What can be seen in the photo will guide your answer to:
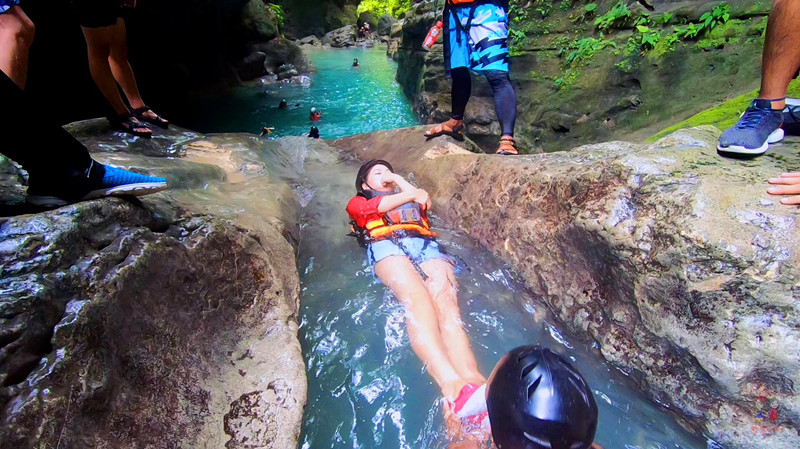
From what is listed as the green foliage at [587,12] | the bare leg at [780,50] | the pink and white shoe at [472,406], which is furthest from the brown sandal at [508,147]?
the green foliage at [587,12]

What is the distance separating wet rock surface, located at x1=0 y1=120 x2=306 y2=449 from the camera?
1440mm

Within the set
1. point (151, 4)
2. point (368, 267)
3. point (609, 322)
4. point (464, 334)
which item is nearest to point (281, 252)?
point (368, 267)

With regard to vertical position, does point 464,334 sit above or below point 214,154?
below

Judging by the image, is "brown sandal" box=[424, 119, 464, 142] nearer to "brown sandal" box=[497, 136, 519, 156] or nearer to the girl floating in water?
"brown sandal" box=[497, 136, 519, 156]

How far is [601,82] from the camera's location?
5.42 metres

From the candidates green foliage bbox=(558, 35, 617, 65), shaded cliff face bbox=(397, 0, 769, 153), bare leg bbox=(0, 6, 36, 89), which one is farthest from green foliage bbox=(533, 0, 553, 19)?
bare leg bbox=(0, 6, 36, 89)

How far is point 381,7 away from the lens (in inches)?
1409

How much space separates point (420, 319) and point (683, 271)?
154 cm

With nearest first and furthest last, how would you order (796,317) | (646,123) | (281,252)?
(796,317), (281,252), (646,123)

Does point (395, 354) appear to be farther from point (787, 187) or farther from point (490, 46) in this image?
point (490, 46)

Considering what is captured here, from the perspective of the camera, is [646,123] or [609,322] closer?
[609,322]

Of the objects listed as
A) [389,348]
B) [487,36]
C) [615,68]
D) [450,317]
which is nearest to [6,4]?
[389,348]

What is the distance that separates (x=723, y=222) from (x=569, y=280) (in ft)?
3.10

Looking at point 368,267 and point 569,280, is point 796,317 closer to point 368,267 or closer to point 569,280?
point 569,280
